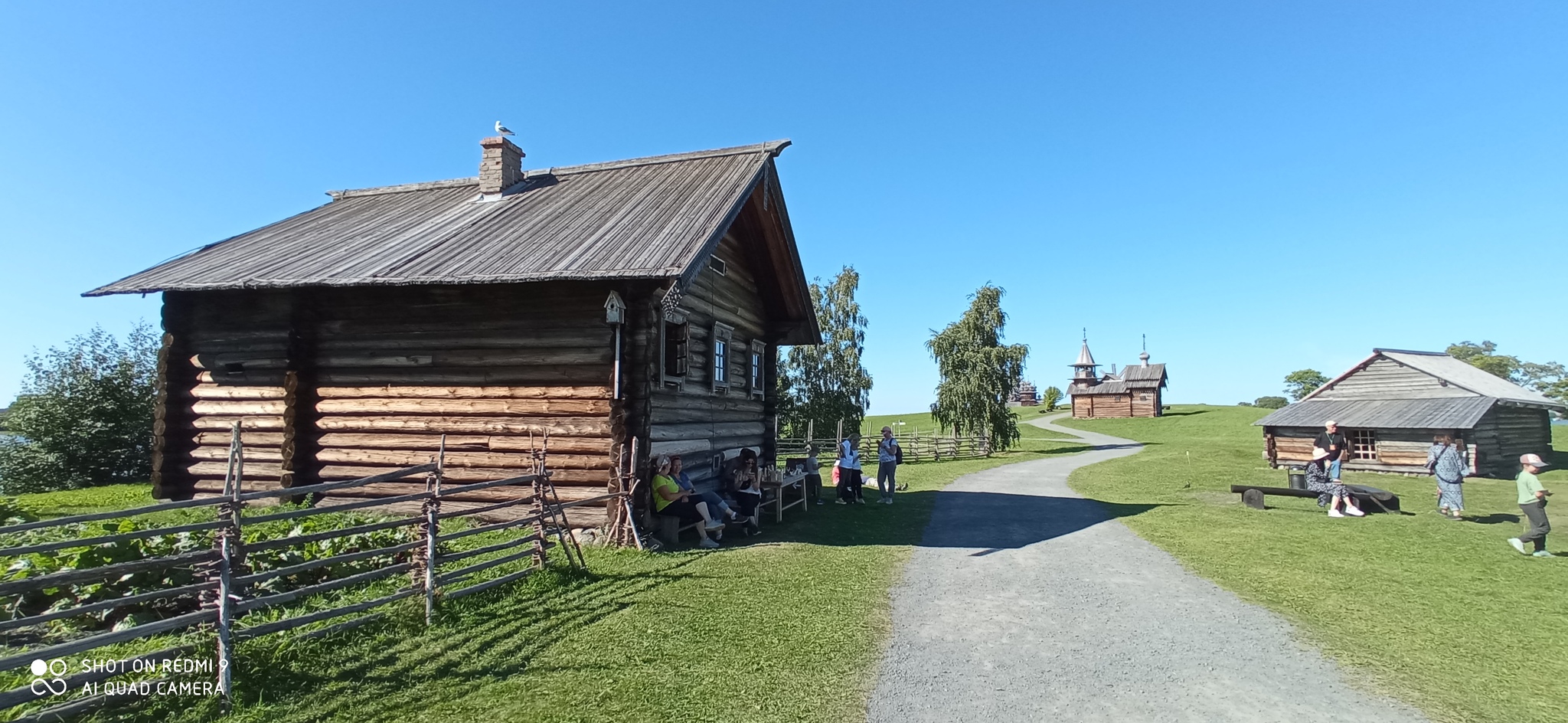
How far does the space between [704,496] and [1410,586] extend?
932 cm

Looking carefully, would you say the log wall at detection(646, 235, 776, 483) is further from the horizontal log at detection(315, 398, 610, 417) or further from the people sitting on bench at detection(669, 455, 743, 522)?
the horizontal log at detection(315, 398, 610, 417)

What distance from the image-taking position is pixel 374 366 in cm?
1175

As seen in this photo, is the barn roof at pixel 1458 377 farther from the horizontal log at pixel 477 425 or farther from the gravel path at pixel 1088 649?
the horizontal log at pixel 477 425

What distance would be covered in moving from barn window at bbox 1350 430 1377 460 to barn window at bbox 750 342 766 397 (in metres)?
27.4

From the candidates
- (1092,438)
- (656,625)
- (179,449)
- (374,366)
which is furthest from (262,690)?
(1092,438)

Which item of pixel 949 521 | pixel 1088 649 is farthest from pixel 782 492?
pixel 1088 649

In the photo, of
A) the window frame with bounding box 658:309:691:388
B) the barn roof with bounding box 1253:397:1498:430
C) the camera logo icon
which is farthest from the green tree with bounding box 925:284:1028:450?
the camera logo icon

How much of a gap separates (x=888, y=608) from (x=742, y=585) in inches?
68.0

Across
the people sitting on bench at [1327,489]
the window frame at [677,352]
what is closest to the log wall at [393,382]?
→ the window frame at [677,352]

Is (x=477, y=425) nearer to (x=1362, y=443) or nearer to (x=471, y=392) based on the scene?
(x=471, y=392)

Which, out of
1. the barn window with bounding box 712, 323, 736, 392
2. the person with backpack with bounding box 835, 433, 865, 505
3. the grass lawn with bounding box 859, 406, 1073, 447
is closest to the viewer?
the barn window with bounding box 712, 323, 736, 392

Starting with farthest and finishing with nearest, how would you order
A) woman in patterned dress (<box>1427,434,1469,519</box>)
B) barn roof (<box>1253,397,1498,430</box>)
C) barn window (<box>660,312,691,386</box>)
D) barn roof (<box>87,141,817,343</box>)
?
barn roof (<box>1253,397,1498,430</box>), woman in patterned dress (<box>1427,434,1469,519</box>), barn window (<box>660,312,691,386</box>), barn roof (<box>87,141,817,343</box>)

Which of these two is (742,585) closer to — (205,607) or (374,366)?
(205,607)

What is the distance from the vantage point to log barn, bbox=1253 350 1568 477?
27312 mm
